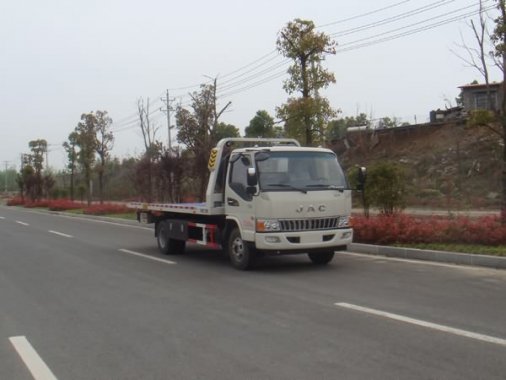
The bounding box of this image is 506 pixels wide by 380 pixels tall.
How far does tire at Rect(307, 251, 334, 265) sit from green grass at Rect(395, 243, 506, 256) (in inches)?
84.6

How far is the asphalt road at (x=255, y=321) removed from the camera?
5.21m

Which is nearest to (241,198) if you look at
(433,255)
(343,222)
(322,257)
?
(343,222)

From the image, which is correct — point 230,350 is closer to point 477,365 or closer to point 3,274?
point 477,365

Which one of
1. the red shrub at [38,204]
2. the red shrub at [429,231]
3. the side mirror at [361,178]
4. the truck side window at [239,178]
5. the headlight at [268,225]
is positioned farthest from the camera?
the red shrub at [38,204]

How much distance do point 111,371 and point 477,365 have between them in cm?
321

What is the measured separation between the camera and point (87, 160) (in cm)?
4409

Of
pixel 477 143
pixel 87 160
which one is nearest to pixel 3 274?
pixel 477 143

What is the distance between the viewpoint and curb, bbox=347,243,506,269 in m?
10.7

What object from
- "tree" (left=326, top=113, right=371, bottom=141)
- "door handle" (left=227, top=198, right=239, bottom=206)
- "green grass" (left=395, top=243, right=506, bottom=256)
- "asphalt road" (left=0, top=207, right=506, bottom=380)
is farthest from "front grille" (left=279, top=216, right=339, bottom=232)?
"tree" (left=326, top=113, right=371, bottom=141)

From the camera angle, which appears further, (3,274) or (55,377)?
(3,274)

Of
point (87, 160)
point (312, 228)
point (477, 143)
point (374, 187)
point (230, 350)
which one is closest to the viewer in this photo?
point (230, 350)

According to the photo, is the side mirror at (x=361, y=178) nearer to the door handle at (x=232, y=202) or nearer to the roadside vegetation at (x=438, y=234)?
the roadside vegetation at (x=438, y=234)

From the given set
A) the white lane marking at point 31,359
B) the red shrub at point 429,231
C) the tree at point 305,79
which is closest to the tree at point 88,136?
the tree at point 305,79

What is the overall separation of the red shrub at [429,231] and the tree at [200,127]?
10396 millimetres
